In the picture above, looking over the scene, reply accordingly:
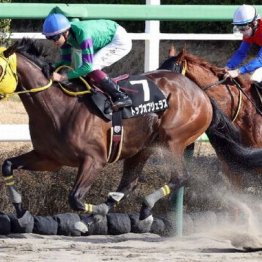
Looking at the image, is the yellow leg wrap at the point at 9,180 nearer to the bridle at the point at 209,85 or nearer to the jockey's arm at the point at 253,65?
the bridle at the point at 209,85

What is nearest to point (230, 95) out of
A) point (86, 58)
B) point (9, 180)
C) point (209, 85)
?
point (209, 85)

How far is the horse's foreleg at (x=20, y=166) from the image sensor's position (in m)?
7.66

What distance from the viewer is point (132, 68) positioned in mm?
14195

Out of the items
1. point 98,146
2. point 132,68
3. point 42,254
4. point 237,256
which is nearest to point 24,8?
point 98,146

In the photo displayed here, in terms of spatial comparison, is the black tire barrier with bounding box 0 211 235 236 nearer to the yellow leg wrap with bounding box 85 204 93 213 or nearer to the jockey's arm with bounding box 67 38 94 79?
the yellow leg wrap with bounding box 85 204 93 213

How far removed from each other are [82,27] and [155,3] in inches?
62.3

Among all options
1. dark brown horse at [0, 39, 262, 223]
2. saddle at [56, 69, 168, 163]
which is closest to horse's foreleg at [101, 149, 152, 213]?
dark brown horse at [0, 39, 262, 223]

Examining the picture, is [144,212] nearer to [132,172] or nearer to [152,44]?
[132,172]

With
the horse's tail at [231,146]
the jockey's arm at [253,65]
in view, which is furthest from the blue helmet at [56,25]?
the jockey's arm at [253,65]

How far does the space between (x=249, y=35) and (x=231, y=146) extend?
2.87ft

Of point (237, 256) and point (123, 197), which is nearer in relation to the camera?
point (237, 256)

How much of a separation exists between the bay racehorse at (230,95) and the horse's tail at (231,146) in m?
0.16

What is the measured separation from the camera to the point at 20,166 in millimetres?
7699

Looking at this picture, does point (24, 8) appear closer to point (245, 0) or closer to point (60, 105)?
point (60, 105)
